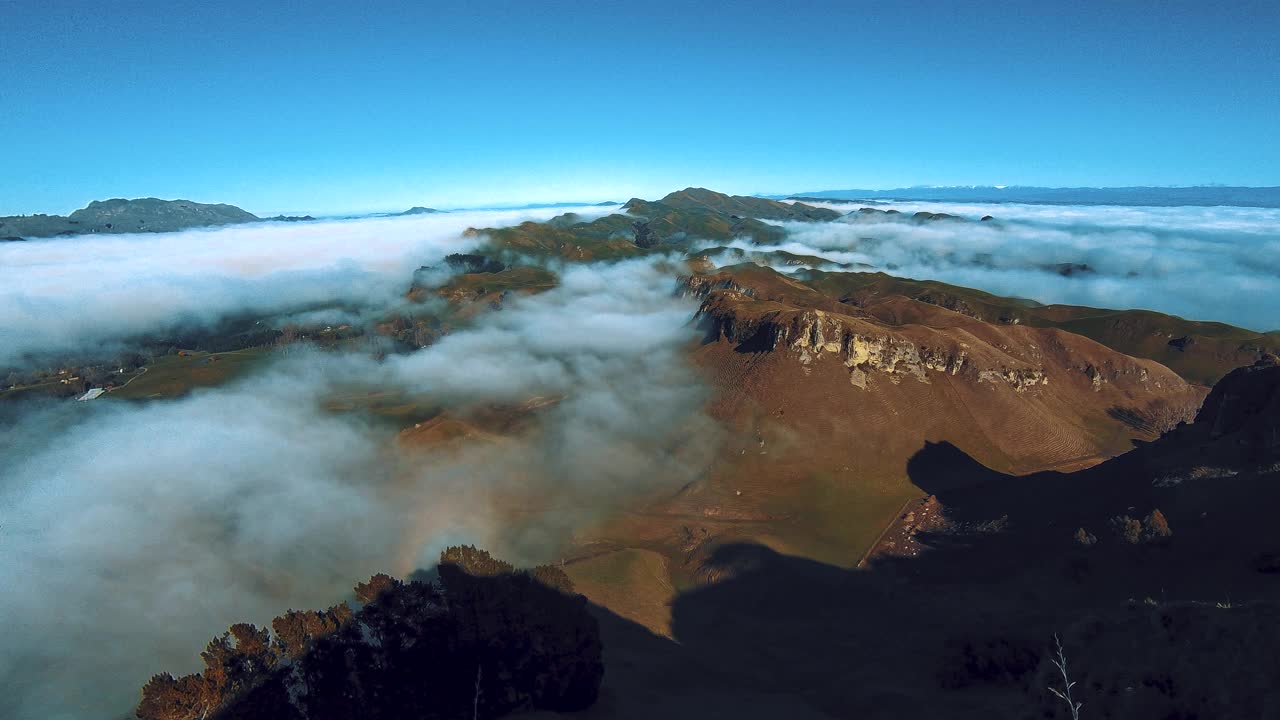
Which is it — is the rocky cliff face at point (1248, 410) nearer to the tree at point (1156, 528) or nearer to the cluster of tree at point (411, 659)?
the tree at point (1156, 528)

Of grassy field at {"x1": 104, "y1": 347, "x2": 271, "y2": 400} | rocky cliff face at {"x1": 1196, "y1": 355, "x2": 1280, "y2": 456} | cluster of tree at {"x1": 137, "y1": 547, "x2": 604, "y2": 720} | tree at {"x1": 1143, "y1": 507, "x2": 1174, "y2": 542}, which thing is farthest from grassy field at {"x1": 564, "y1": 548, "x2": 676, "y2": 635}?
grassy field at {"x1": 104, "y1": 347, "x2": 271, "y2": 400}

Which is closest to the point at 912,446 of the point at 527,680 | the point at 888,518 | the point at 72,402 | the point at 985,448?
the point at 985,448

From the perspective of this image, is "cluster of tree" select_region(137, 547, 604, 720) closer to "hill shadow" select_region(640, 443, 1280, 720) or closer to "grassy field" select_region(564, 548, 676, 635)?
"hill shadow" select_region(640, 443, 1280, 720)

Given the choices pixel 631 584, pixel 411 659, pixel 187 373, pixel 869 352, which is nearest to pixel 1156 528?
pixel 631 584

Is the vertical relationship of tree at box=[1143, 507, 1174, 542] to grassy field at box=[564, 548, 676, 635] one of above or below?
above

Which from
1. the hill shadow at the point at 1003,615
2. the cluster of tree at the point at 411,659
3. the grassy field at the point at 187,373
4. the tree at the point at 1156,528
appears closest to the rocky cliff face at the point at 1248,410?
the hill shadow at the point at 1003,615
